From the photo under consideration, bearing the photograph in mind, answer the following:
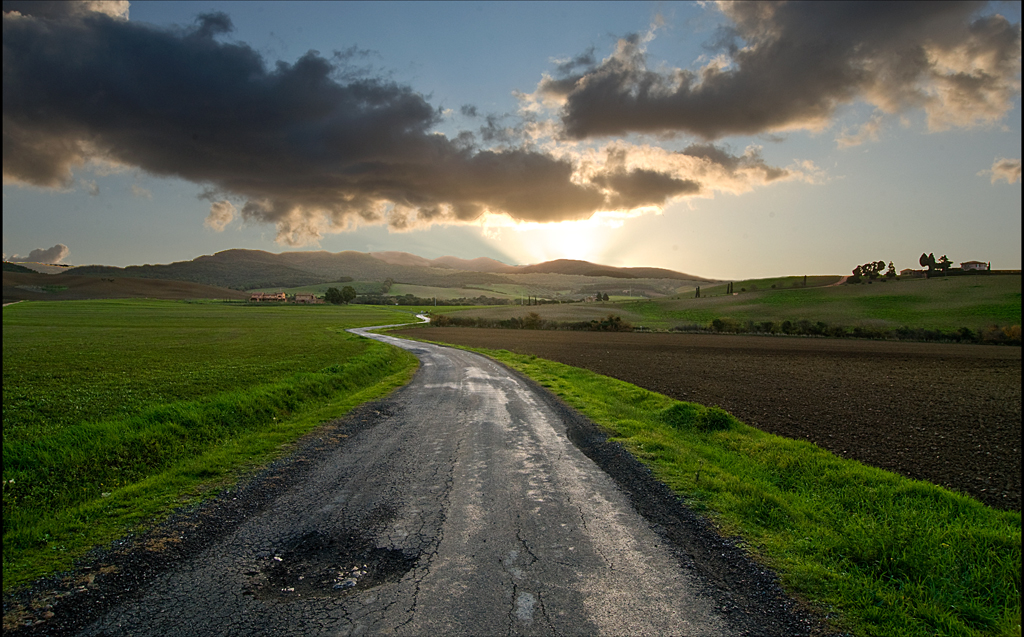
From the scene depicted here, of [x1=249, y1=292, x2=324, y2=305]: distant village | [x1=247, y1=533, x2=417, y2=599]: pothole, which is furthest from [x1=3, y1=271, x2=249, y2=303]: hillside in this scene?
[x1=247, y1=533, x2=417, y2=599]: pothole

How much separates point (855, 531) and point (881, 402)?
16356mm

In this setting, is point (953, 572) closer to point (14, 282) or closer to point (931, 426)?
point (931, 426)

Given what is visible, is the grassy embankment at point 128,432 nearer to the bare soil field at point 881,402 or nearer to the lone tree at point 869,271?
the bare soil field at point 881,402

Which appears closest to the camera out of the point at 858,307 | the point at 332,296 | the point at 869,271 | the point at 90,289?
the point at 858,307

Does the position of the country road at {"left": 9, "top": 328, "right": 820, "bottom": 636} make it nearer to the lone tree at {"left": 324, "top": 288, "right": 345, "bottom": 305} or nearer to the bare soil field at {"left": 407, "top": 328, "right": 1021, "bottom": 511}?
the bare soil field at {"left": 407, "top": 328, "right": 1021, "bottom": 511}

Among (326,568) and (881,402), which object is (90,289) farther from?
(881,402)

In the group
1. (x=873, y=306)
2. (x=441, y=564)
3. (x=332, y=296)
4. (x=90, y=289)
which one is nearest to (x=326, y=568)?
(x=441, y=564)

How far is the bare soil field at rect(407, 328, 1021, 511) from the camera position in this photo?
39.7ft

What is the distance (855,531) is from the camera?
733 cm

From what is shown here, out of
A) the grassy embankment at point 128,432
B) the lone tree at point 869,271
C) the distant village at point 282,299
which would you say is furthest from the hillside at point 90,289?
the lone tree at point 869,271

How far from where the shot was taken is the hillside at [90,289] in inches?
5364

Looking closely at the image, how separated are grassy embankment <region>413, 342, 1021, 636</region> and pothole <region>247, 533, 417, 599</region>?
511cm

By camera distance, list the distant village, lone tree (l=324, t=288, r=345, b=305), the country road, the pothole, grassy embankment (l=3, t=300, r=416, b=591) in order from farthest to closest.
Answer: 1. lone tree (l=324, t=288, r=345, b=305)
2. the distant village
3. grassy embankment (l=3, t=300, r=416, b=591)
4. the pothole
5. the country road

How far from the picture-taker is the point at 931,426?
15.8m
